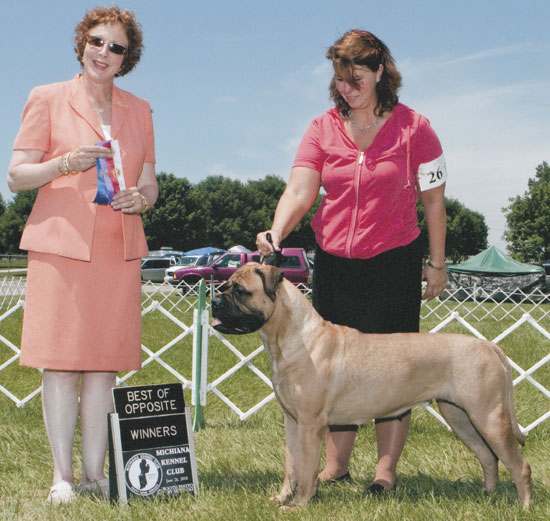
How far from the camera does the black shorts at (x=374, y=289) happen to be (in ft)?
11.9

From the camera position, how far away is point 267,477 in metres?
3.92

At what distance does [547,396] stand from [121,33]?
4.89 meters

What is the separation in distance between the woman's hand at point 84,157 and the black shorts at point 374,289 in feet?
4.70

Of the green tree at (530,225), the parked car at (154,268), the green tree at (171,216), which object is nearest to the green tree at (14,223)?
the green tree at (171,216)

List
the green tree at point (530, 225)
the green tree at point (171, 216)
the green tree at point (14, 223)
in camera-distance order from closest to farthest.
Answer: the green tree at point (530, 225) → the green tree at point (171, 216) → the green tree at point (14, 223)

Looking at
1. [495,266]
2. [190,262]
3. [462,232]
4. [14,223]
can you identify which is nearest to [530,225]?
[495,266]

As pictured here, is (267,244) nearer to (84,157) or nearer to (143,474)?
(84,157)

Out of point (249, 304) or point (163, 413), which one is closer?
point (249, 304)

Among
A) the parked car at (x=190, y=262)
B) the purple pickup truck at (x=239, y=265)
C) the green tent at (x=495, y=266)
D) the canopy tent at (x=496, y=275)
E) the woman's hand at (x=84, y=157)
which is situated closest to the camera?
the woman's hand at (x=84, y=157)

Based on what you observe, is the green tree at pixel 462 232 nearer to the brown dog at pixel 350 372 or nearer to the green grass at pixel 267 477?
the green grass at pixel 267 477

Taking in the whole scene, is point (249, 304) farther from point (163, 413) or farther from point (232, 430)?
point (232, 430)

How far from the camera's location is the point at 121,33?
3340 mm

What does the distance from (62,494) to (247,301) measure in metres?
1.49

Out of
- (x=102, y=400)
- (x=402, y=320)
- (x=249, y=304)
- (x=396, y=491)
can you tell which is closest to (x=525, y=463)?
(x=396, y=491)
